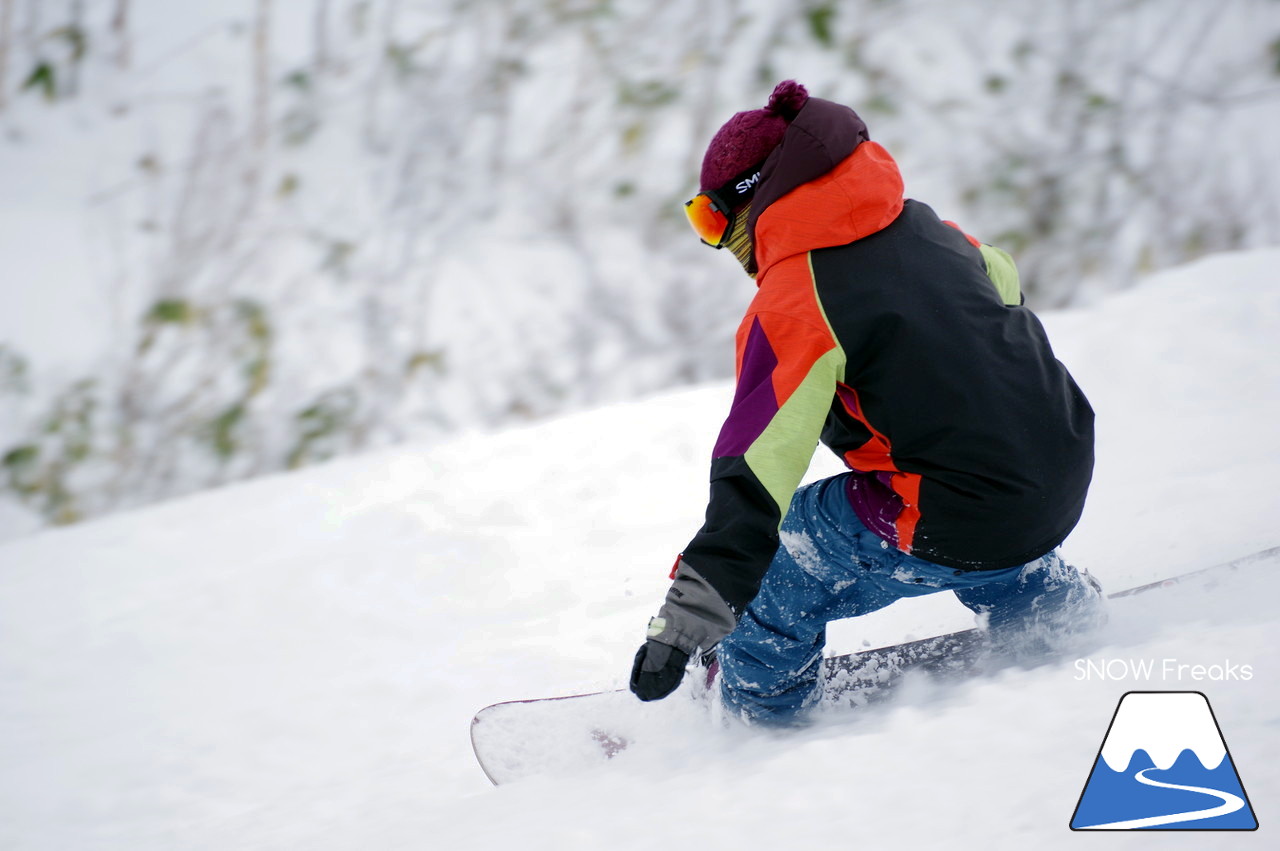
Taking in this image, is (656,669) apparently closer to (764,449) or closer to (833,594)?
(764,449)

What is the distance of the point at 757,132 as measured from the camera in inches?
59.1

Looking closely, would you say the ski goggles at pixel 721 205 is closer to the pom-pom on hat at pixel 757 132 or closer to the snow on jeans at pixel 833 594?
the pom-pom on hat at pixel 757 132

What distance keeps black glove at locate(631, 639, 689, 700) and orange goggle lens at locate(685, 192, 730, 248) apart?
0.65m

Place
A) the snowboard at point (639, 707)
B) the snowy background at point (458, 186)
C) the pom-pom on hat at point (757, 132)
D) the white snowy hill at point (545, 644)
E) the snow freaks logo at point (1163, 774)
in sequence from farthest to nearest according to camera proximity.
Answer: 1. the snowy background at point (458, 186)
2. the snowboard at point (639, 707)
3. the pom-pom on hat at point (757, 132)
4. the white snowy hill at point (545, 644)
5. the snow freaks logo at point (1163, 774)

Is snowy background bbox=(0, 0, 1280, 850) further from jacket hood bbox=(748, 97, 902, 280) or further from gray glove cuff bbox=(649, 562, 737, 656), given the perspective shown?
jacket hood bbox=(748, 97, 902, 280)

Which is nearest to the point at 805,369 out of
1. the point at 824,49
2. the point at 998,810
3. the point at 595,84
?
the point at 998,810

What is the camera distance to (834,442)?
155cm

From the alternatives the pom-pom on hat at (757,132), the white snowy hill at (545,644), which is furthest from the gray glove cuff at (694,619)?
the pom-pom on hat at (757,132)

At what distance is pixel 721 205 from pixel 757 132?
0.42 feet

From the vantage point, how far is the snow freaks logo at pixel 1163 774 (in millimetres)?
1113

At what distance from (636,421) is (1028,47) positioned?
13.0 feet

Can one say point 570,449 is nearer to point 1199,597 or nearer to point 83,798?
point 83,798

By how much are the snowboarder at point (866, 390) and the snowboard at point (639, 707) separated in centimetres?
30

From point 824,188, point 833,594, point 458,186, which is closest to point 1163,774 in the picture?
point 833,594
